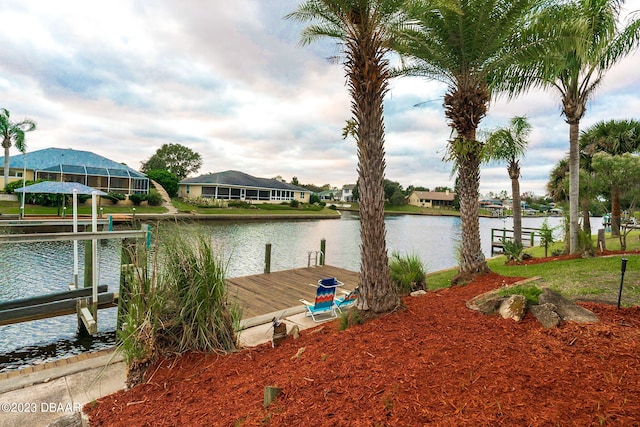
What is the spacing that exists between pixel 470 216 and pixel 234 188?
147 ft

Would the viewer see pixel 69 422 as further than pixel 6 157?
No

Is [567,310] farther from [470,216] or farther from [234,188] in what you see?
[234,188]

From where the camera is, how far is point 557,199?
21328 millimetres

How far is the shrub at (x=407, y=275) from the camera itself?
7180 millimetres

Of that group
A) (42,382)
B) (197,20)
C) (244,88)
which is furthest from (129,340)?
(244,88)

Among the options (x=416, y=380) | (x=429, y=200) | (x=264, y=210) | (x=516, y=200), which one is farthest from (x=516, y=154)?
(x=429, y=200)

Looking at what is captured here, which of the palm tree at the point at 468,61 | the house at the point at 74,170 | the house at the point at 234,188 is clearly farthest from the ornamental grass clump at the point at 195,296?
the house at the point at 234,188

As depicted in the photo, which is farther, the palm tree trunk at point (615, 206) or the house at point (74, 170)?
the house at point (74, 170)

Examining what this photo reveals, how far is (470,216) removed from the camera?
7.84 metres

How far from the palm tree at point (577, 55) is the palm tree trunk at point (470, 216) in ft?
9.77

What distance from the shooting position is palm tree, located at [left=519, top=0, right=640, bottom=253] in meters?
7.05

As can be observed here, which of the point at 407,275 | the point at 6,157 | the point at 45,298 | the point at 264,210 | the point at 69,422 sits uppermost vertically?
the point at 6,157

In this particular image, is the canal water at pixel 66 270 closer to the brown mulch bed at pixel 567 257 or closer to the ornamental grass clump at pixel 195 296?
the ornamental grass clump at pixel 195 296

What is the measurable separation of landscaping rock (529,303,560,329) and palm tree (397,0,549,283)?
412 cm
